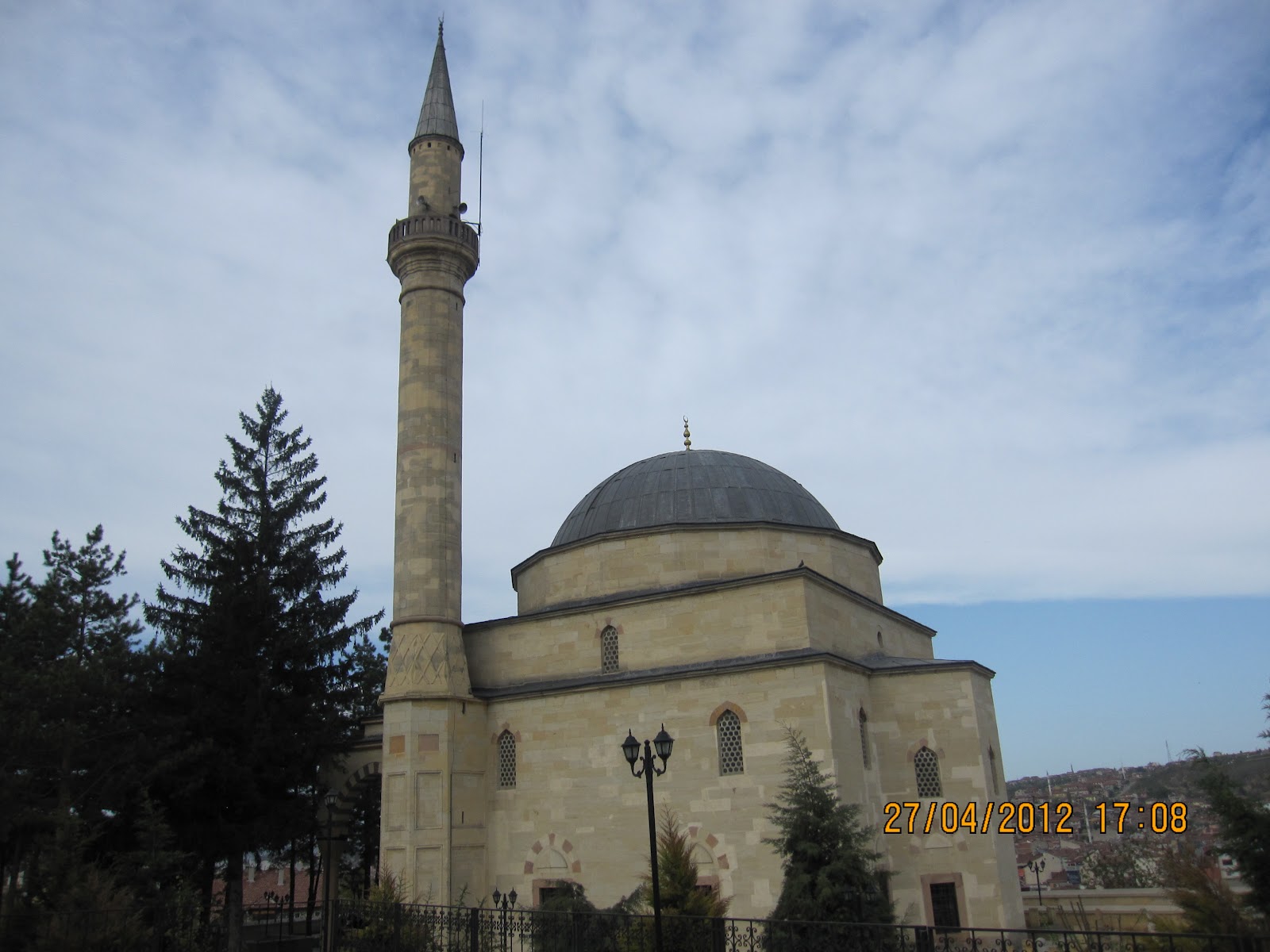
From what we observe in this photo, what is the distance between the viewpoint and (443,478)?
58.8 ft

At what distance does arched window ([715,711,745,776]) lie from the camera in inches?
578

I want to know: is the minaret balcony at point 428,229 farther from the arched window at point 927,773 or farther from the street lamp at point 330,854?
the arched window at point 927,773

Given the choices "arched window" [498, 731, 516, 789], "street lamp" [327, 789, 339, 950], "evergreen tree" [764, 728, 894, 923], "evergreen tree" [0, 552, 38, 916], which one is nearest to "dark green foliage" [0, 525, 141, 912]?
"evergreen tree" [0, 552, 38, 916]

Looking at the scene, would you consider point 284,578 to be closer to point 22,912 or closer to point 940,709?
point 22,912

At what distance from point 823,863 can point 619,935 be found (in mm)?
2712

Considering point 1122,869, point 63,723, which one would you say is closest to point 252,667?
point 63,723

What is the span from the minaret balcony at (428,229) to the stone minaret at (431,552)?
0.02 meters

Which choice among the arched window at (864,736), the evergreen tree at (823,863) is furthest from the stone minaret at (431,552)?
the arched window at (864,736)

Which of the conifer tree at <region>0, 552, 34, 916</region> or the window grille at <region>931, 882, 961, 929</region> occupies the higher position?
the conifer tree at <region>0, 552, 34, 916</region>

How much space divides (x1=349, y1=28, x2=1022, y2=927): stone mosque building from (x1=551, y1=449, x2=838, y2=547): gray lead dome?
7 centimetres

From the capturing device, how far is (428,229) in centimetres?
1916

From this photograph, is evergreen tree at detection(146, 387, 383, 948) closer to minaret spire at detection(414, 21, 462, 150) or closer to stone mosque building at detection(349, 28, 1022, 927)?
stone mosque building at detection(349, 28, 1022, 927)

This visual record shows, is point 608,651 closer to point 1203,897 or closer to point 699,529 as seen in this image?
point 699,529

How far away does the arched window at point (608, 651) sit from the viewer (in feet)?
56.3
